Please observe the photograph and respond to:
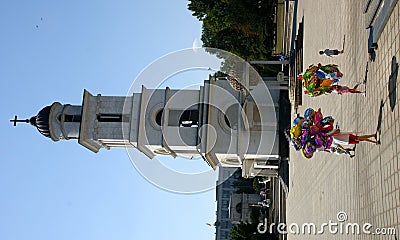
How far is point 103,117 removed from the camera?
93.7 ft

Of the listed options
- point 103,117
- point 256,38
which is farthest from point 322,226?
point 256,38

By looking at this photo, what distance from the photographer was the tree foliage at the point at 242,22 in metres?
39.4

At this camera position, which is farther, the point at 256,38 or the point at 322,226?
the point at 256,38

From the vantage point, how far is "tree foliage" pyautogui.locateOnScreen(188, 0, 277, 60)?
39375 mm

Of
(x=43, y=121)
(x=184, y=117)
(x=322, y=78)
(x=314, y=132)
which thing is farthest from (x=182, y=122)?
(x=314, y=132)

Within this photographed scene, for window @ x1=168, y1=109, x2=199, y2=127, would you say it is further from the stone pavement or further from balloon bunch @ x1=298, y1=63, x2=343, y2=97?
balloon bunch @ x1=298, y1=63, x2=343, y2=97

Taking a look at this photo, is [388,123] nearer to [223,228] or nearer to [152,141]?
[152,141]

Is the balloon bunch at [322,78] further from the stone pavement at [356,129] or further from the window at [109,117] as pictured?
the window at [109,117]

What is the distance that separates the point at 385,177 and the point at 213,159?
2009cm

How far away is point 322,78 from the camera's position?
12.4 m

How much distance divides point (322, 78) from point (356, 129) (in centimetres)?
171

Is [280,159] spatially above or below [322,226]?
above

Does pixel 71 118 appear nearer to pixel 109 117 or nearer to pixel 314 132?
pixel 109 117

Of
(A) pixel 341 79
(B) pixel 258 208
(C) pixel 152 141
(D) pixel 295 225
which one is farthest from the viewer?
(B) pixel 258 208
